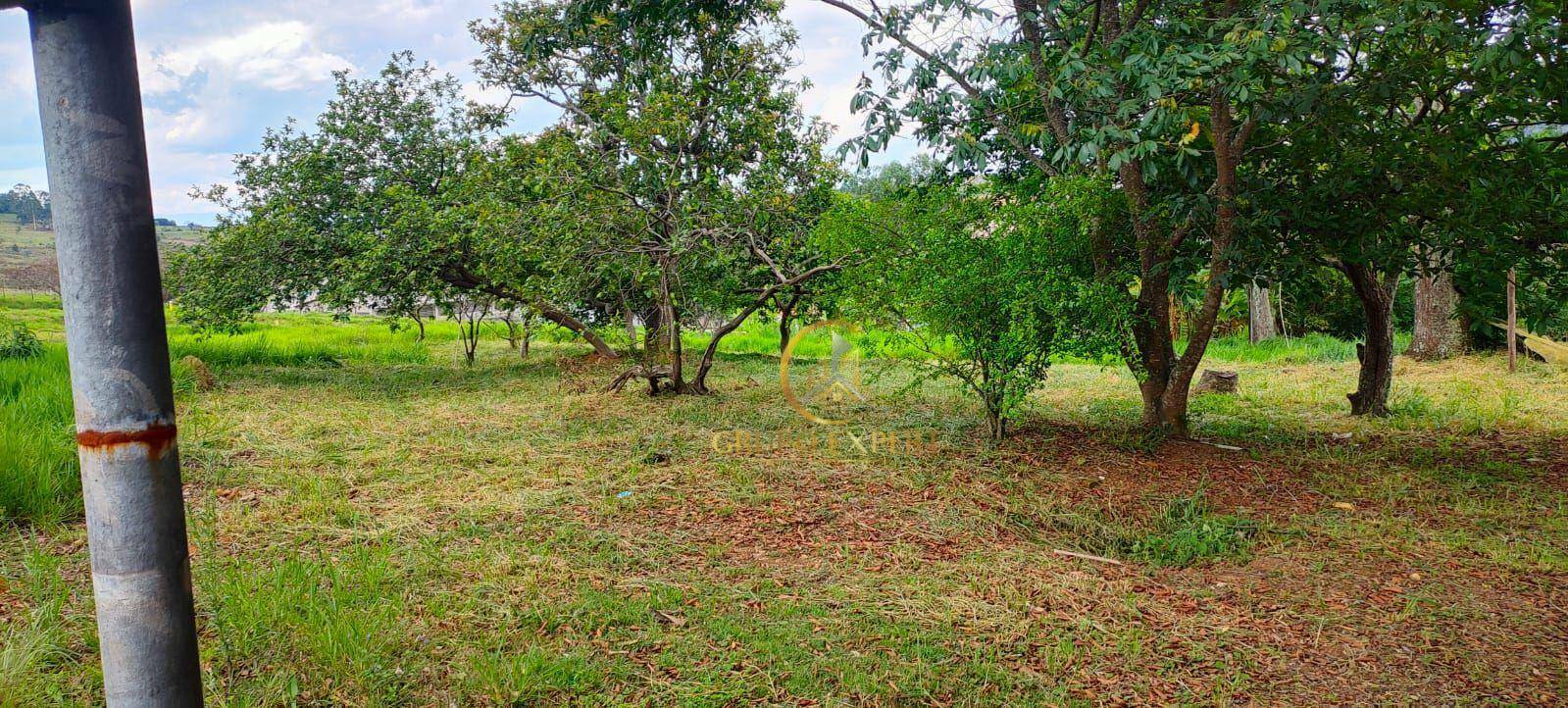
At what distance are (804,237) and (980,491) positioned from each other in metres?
3.96

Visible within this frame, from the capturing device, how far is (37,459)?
178 inches

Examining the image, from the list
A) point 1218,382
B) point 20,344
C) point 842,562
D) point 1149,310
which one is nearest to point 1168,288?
point 1149,310

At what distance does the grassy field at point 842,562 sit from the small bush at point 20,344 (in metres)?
1.66

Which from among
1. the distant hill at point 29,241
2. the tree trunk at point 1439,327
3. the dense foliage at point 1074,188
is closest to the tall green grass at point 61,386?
the distant hill at point 29,241

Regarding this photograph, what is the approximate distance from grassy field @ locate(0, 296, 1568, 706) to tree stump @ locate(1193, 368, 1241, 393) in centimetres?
167

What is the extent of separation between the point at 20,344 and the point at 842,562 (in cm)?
1018

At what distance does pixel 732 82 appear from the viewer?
8117 millimetres

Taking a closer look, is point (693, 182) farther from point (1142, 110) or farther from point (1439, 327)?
point (1439, 327)

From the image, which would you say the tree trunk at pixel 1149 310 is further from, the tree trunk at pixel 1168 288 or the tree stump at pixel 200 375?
the tree stump at pixel 200 375

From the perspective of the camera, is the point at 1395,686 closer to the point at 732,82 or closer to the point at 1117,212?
the point at 1117,212

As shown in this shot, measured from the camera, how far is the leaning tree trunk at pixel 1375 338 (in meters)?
6.85

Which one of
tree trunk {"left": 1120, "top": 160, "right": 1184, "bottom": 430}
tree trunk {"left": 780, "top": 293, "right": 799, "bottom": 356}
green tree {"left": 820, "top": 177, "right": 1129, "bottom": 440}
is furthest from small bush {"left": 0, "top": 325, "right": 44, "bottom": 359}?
tree trunk {"left": 1120, "top": 160, "right": 1184, "bottom": 430}

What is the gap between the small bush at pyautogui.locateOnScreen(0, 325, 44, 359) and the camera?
8.77 meters

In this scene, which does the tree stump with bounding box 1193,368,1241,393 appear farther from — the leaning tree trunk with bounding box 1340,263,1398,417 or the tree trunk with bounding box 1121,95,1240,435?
the tree trunk with bounding box 1121,95,1240,435
